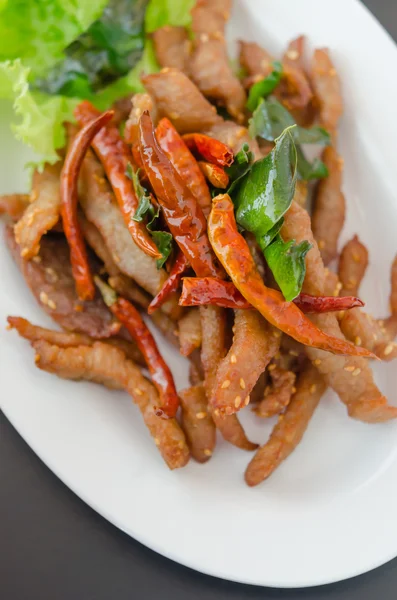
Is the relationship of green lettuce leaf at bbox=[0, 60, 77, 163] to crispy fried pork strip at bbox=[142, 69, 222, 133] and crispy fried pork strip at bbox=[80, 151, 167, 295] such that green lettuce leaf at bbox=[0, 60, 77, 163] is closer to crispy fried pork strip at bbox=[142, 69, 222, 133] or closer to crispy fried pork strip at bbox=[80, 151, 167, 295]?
crispy fried pork strip at bbox=[80, 151, 167, 295]

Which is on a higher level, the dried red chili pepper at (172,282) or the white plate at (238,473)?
the dried red chili pepper at (172,282)

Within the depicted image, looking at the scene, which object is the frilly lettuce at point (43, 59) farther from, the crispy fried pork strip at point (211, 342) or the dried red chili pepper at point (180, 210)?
the crispy fried pork strip at point (211, 342)

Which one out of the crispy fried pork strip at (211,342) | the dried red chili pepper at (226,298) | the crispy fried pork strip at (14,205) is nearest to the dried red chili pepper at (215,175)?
the dried red chili pepper at (226,298)

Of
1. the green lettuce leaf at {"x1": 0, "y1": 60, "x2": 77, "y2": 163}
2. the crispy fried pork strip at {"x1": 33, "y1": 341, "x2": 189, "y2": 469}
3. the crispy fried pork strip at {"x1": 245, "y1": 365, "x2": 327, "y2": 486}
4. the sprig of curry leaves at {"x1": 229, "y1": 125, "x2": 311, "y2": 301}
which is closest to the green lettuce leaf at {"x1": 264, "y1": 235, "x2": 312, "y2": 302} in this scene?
the sprig of curry leaves at {"x1": 229, "y1": 125, "x2": 311, "y2": 301}

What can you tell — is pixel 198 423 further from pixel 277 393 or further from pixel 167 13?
pixel 167 13

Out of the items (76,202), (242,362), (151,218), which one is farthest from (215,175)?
(242,362)

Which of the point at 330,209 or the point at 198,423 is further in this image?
the point at 330,209
